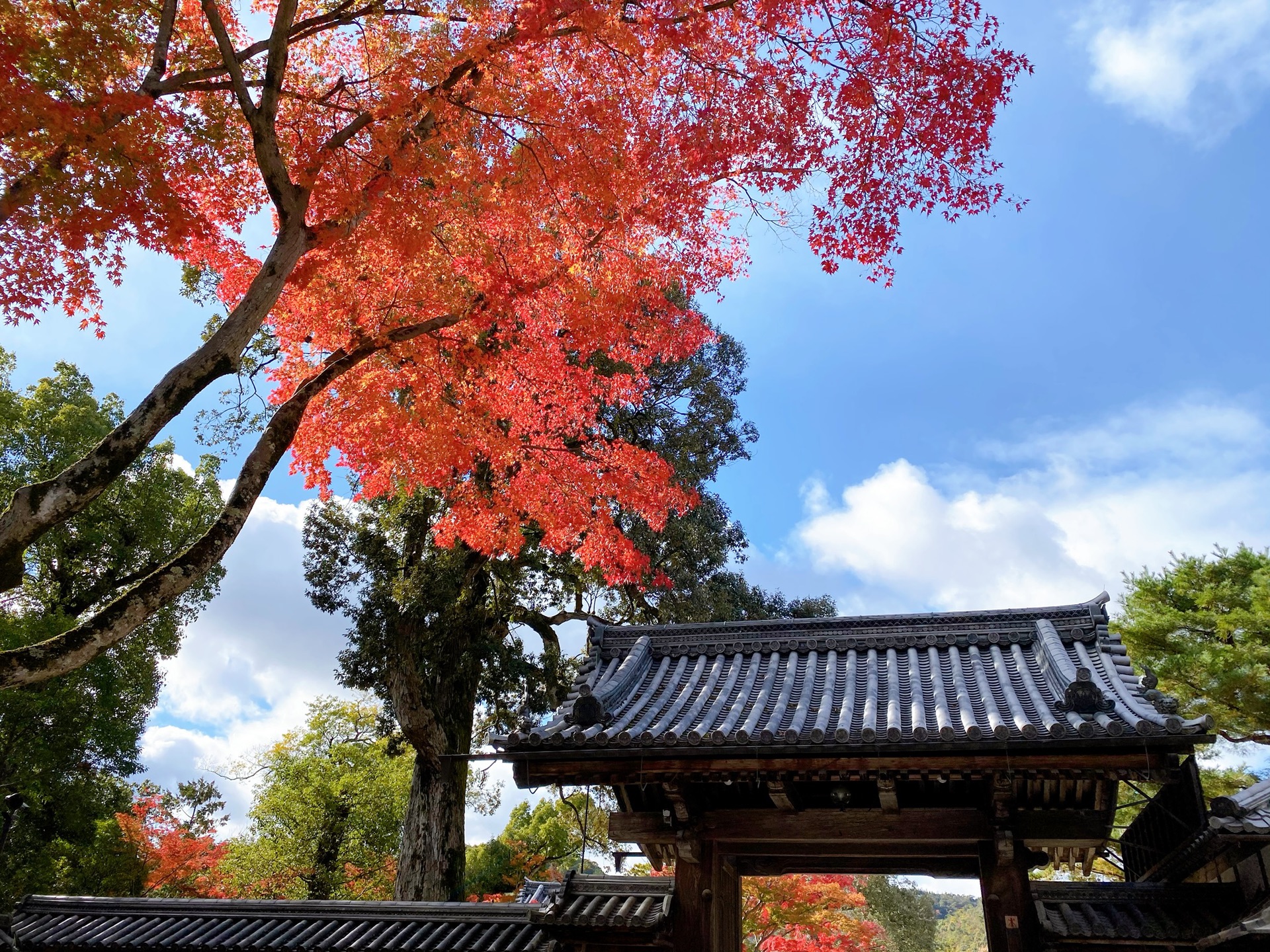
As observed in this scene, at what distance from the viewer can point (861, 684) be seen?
739cm

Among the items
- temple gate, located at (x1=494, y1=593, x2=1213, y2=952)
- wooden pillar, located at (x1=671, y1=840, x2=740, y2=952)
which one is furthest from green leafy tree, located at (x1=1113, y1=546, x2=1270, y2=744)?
wooden pillar, located at (x1=671, y1=840, x2=740, y2=952)

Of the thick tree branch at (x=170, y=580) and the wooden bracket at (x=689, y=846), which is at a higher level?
the thick tree branch at (x=170, y=580)

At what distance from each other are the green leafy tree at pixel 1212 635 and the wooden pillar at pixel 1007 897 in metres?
11.9

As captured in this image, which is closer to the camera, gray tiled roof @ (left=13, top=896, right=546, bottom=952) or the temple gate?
the temple gate

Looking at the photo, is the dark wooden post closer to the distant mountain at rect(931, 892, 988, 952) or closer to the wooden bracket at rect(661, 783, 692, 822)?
the wooden bracket at rect(661, 783, 692, 822)

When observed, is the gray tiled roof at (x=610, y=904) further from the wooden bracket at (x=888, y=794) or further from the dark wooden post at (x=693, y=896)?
the wooden bracket at (x=888, y=794)

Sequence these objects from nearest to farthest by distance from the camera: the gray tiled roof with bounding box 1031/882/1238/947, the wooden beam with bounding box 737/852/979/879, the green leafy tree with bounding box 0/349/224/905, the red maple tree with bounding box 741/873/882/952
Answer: the gray tiled roof with bounding box 1031/882/1238/947 < the wooden beam with bounding box 737/852/979/879 < the red maple tree with bounding box 741/873/882/952 < the green leafy tree with bounding box 0/349/224/905

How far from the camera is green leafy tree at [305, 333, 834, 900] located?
48.2 feet

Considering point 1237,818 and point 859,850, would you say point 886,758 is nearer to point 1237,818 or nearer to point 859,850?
point 859,850

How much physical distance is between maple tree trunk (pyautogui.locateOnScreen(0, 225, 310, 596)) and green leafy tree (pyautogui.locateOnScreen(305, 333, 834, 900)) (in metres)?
7.20

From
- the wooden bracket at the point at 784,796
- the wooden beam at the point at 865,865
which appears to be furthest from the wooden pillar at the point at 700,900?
the wooden bracket at the point at 784,796

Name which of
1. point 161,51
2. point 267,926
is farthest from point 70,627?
point 161,51

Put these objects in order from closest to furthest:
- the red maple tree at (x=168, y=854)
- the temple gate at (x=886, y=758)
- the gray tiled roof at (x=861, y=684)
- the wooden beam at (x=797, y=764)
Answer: the wooden beam at (x=797, y=764), the temple gate at (x=886, y=758), the gray tiled roof at (x=861, y=684), the red maple tree at (x=168, y=854)

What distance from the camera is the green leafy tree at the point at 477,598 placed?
14703mm
